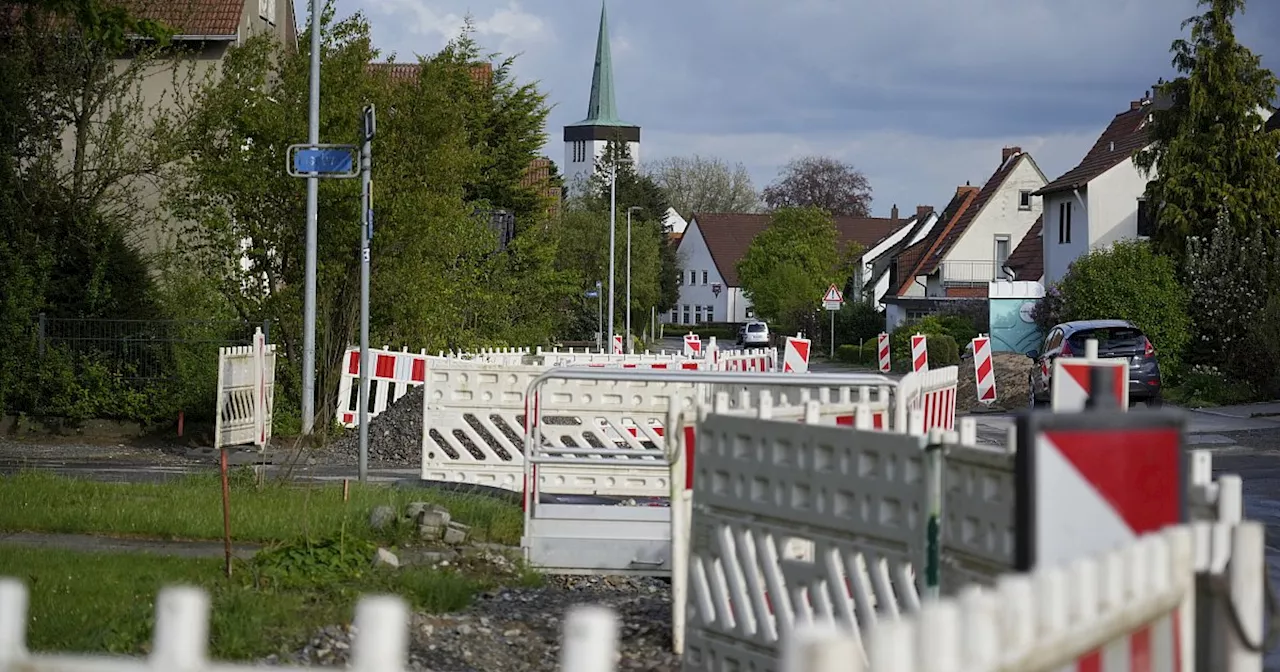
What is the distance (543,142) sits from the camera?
2109 inches

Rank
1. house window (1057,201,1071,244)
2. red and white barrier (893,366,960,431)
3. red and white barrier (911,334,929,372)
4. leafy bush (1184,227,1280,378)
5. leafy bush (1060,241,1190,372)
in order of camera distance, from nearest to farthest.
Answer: red and white barrier (893,366,960,431), red and white barrier (911,334,929,372), leafy bush (1184,227,1280,378), leafy bush (1060,241,1190,372), house window (1057,201,1071,244)

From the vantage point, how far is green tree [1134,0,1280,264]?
39.0m

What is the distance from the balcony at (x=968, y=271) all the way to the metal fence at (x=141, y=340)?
56142 millimetres

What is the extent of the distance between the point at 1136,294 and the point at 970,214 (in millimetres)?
39909

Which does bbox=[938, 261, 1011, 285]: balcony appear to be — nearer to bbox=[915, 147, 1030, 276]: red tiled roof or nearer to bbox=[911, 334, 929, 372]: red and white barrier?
bbox=[915, 147, 1030, 276]: red tiled roof

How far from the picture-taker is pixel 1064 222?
56.3 m

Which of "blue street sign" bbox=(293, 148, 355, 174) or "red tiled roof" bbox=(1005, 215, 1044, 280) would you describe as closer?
"blue street sign" bbox=(293, 148, 355, 174)

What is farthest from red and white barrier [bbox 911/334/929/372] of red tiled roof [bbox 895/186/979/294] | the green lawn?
red tiled roof [bbox 895/186/979/294]

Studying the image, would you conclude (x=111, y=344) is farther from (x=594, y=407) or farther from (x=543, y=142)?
(x=543, y=142)

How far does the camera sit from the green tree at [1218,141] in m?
39.0

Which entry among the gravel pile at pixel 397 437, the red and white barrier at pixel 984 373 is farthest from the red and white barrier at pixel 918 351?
the gravel pile at pixel 397 437

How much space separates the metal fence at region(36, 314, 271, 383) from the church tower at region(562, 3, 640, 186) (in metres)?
139

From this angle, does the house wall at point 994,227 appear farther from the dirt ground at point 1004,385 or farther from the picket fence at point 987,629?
the picket fence at point 987,629

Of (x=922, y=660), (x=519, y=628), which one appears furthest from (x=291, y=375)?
(x=922, y=660)
